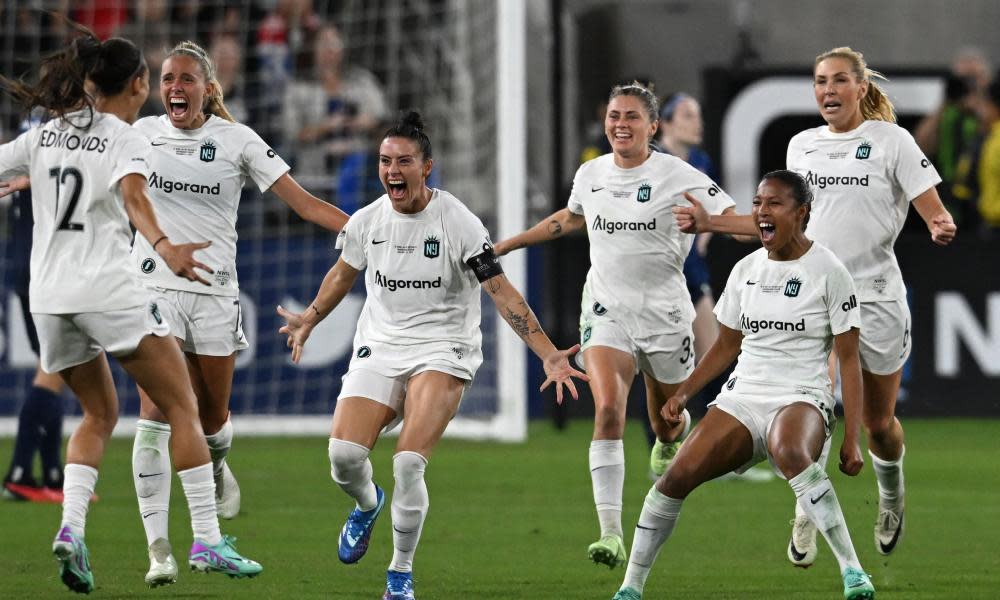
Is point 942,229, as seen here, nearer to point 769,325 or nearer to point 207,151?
point 769,325

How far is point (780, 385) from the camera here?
6.46 m

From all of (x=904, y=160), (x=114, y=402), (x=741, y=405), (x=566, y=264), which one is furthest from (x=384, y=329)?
(x=566, y=264)

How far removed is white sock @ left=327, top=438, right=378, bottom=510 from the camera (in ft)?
22.5

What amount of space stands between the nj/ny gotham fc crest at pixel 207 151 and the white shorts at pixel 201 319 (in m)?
0.61

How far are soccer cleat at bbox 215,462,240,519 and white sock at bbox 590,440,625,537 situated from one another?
2.01m

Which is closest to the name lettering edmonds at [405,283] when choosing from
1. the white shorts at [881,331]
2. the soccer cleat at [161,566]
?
the soccer cleat at [161,566]

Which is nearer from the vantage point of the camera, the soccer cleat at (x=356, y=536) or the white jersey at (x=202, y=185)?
the soccer cleat at (x=356, y=536)

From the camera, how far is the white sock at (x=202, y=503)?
682 cm

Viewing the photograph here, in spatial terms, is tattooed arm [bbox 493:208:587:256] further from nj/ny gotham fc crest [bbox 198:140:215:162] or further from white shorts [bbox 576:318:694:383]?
nj/ny gotham fc crest [bbox 198:140:215:162]

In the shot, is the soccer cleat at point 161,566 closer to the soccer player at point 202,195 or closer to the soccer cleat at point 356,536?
the soccer cleat at point 356,536

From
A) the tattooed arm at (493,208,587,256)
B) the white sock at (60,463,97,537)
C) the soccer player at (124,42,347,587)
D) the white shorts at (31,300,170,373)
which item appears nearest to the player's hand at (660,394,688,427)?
the tattooed arm at (493,208,587,256)


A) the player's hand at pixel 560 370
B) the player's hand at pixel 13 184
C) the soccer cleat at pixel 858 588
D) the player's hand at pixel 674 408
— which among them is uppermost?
the player's hand at pixel 13 184

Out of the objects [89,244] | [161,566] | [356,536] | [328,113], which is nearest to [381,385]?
[356,536]

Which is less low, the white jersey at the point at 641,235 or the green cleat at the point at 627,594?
the white jersey at the point at 641,235
